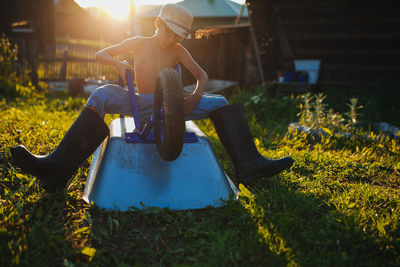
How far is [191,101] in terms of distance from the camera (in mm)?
2148

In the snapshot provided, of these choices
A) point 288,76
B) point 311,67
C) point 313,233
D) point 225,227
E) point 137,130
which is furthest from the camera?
point 311,67

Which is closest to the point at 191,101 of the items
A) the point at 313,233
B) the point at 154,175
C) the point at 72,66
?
the point at 154,175

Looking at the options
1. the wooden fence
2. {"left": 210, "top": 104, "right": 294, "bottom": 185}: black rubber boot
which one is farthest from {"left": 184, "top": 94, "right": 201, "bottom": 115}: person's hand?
the wooden fence

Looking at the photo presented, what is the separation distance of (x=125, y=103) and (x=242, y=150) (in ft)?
2.83

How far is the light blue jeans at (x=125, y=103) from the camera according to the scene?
2035 mm

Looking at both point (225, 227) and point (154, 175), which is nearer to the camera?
point (225, 227)

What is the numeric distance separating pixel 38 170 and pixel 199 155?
39.7 inches

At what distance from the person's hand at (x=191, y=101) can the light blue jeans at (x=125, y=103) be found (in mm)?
49

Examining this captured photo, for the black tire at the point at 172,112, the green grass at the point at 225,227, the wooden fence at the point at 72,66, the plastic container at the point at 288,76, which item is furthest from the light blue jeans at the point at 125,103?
the wooden fence at the point at 72,66

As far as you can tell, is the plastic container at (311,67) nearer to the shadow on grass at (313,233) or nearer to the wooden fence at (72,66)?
the shadow on grass at (313,233)

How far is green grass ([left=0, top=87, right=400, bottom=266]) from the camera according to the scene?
1.44 m

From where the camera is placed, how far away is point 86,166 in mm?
2584

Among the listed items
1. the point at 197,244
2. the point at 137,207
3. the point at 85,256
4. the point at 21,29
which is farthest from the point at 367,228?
the point at 21,29

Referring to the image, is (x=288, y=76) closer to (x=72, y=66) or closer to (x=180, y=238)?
(x=180, y=238)
